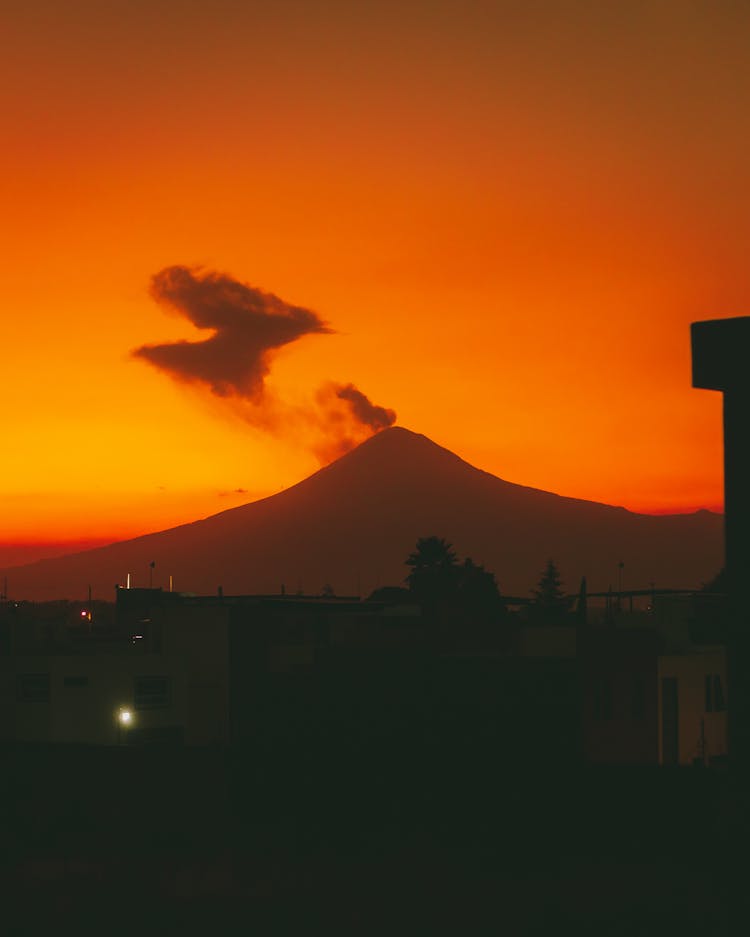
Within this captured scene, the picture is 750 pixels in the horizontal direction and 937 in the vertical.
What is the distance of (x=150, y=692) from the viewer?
2346 inches

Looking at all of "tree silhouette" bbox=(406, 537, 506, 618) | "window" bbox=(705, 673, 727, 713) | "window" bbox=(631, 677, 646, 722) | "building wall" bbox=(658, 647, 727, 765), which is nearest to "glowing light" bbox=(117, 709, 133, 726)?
"window" bbox=(631, 677, 646, 722)

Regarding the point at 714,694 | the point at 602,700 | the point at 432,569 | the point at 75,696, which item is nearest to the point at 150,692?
the point at 75,696

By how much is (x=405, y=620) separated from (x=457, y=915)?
46.0 meters

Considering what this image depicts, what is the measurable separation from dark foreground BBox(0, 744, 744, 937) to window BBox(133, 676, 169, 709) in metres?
41.0

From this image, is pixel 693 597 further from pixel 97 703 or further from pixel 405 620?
pixel 97 703

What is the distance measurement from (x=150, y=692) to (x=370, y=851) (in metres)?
45.1

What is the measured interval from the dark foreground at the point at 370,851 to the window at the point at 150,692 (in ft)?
135

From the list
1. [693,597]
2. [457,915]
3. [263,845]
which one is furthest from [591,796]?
[693,597]

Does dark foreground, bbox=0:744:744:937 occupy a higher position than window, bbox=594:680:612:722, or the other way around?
dark foreground, bbox=0:744:744:937

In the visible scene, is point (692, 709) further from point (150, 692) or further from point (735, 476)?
point (735, 476)

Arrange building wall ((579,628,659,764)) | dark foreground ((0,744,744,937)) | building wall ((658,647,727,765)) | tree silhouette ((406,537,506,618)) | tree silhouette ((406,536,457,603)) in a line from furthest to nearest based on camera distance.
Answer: tree silhouette ((406,536,457,603)) < tree silhouette ((406,537,506,618)) < building wall ((658,647,727,765)) < building wall ((579,628,659,764)) < dark foreground ((0,744,744,937))

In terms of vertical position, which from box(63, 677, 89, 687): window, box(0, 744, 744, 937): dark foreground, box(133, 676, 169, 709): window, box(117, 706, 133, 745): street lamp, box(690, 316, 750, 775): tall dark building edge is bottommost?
box(117, 706, 133, 745): street lamp

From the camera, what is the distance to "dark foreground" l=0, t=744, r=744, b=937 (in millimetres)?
14094

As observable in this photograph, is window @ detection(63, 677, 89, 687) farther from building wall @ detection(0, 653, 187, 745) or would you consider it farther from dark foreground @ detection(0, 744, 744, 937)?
dark foreground @ detection(0, 744, 744, 937)
